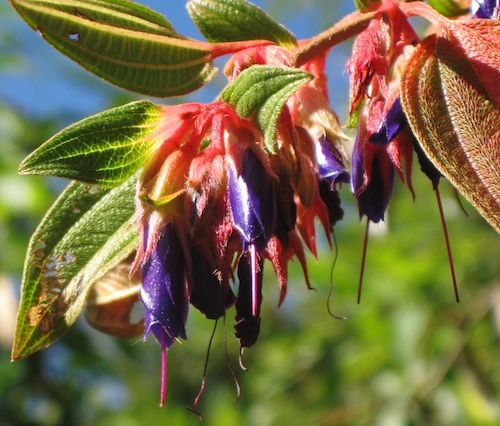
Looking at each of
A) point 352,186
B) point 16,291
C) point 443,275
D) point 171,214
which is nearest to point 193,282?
point 171,214

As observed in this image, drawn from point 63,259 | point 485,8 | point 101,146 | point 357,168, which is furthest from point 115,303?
point 485,8

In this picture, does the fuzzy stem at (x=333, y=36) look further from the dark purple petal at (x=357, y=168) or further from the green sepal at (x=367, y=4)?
the dark purple petal at (x=357, y=168)

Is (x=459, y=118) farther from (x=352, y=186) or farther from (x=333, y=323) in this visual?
(x=333, y=323)

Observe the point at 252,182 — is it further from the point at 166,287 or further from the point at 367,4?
the point at 367,4

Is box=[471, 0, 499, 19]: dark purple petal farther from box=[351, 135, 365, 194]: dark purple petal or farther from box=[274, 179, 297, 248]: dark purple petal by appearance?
box=[274, 179, 297, 248]: dark purple petal

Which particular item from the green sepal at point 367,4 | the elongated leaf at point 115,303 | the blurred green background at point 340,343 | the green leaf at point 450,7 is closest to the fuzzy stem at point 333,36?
the green sepal at point 367,4

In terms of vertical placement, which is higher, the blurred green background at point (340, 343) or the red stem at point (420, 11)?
the red stem at point (420, 11)
